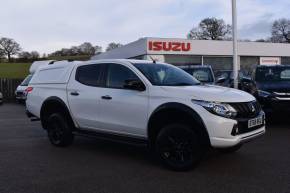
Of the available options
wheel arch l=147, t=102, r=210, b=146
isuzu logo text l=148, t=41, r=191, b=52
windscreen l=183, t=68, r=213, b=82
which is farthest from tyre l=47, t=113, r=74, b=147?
isuzu logo text l=148, t=41, r=191, b=52

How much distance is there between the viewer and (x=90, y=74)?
7.61 m

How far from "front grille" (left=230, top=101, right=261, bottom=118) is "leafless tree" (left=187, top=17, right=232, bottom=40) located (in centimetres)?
6201

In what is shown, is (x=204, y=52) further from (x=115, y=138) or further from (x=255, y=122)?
(x=255, y=122)

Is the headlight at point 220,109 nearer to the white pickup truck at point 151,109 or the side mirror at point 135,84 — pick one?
the white pickup truck at point 151,109

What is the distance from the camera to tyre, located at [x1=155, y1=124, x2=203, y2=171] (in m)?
5.88

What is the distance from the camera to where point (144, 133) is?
646 centimetres

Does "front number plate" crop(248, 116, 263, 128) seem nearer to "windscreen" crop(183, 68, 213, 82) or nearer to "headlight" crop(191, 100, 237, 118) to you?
"headlight" crop(191, 100, 237, 118)

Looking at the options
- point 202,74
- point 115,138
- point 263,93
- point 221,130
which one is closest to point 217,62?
point 202,74

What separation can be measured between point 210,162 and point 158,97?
1438 millimetres

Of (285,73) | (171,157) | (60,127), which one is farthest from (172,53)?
(171,157)

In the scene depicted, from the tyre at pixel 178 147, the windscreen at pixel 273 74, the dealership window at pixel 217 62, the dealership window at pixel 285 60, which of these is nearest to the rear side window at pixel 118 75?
the tyre at pixel 178 147

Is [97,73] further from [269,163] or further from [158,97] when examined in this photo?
[269,163]

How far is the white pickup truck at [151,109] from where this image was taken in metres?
5.76

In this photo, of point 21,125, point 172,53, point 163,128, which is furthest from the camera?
point 172,53
